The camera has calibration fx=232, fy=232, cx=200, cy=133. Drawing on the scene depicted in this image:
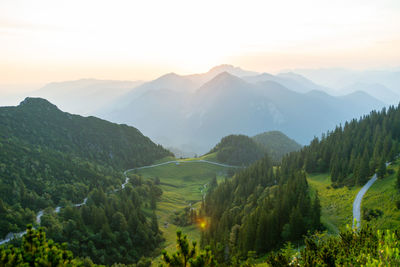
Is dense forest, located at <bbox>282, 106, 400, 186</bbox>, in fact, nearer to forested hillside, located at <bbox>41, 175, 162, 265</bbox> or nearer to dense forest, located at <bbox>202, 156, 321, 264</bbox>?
dense forest, located at <bbox>202, 156, 321, 264</bbox>

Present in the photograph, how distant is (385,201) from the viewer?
183 feet

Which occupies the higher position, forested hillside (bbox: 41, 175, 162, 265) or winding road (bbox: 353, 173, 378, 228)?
winding road (bbox: 353, 173, 378, 228)

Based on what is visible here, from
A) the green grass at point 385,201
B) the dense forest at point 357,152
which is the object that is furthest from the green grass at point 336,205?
the dense forest at point 357,152

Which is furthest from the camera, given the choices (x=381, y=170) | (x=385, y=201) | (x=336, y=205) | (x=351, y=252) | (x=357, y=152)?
(x=357, y=152)

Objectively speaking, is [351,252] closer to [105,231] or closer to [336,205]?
[336,205]

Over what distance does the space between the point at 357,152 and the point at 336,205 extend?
50893mm

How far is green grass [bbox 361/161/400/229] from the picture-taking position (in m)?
43.5

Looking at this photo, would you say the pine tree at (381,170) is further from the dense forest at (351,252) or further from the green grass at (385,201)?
the dense forest at (351,252)

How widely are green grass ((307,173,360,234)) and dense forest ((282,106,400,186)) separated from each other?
16.6 ft

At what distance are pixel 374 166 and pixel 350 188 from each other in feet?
38.6

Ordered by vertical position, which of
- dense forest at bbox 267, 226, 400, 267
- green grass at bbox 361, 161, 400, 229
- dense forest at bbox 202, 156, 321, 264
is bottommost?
dense forest at bbox 202, 156, 321, 264

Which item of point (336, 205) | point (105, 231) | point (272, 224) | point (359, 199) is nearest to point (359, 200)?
point (359, 199)

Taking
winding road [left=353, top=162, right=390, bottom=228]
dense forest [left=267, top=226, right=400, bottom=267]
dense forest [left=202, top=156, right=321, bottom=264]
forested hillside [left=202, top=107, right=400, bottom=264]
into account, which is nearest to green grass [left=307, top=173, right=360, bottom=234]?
winding road [left=353, top=162, right=390, bottom=228]

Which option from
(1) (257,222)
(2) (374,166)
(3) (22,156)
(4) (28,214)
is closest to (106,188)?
(3) (22,156)
